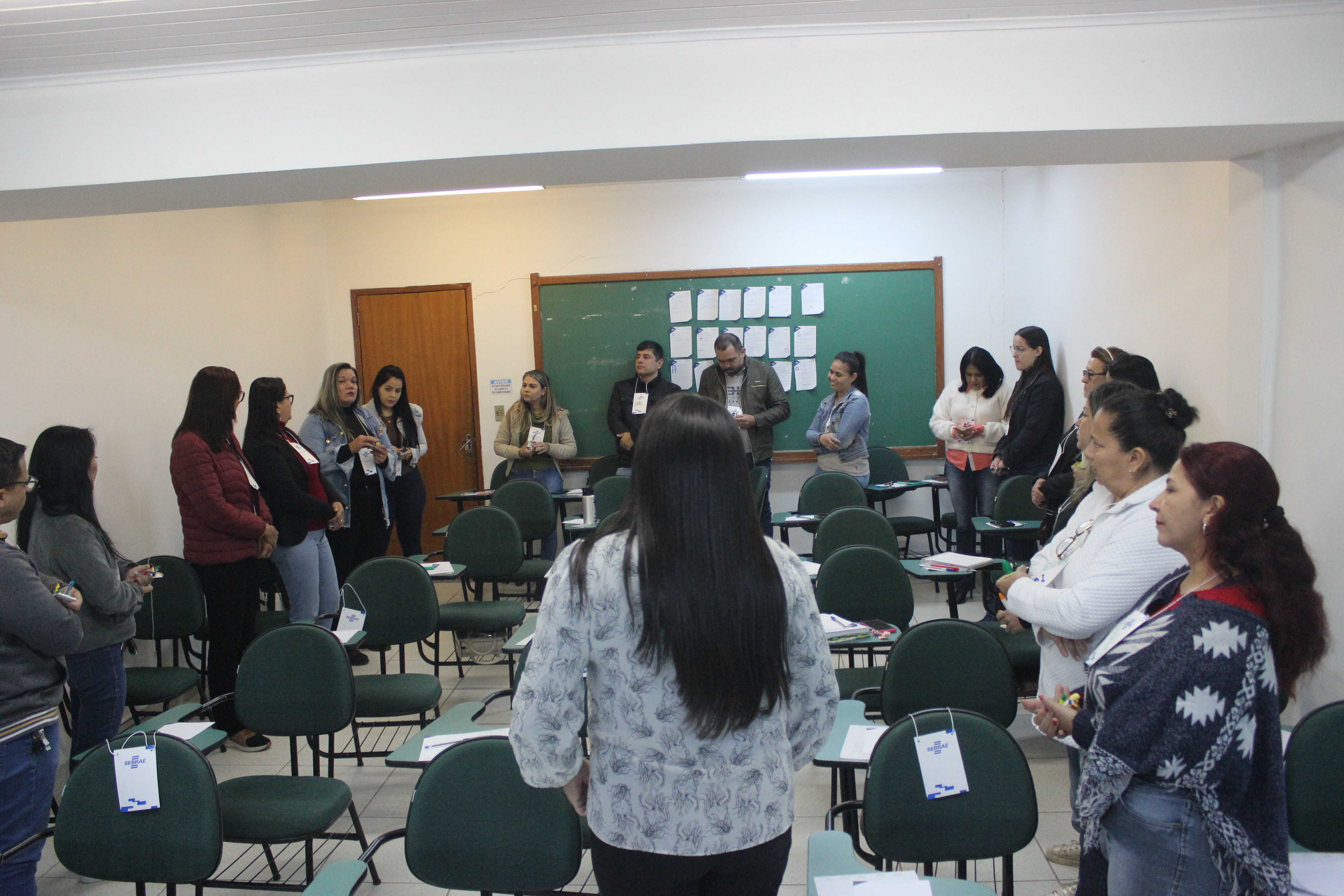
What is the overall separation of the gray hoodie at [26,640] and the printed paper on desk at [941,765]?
7.01 feet

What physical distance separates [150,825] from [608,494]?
3.51 m

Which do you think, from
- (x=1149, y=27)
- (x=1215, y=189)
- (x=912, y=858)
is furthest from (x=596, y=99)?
(x=1215, y=189)

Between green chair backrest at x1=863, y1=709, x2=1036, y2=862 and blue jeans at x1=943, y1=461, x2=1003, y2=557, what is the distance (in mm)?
3461

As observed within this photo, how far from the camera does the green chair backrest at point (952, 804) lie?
1899 mm

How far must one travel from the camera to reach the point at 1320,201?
2.76 metres

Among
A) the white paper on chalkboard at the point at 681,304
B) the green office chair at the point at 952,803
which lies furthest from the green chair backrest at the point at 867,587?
the white paper on chalkboard at the point at 681,304

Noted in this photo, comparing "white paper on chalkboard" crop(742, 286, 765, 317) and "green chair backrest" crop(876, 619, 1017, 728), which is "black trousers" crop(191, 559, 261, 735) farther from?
"white paper on chalkboard" crop(742, 286, 765, 317)

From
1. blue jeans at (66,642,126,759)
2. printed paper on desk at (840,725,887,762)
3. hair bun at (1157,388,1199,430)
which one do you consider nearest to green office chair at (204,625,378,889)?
blue jeans at (66,642,126,759)

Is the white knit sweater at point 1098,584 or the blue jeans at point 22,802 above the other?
the white knit sweater at point 1098,584

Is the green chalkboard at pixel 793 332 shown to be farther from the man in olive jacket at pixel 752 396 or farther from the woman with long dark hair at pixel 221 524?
the woman with long dark hair at pixel 221 524

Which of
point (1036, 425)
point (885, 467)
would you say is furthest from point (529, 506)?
point (1036, 425)

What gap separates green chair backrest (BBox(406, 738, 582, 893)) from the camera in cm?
194

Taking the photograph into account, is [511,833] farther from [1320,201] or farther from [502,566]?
[1320,201]

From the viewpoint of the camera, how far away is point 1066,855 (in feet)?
8.85
